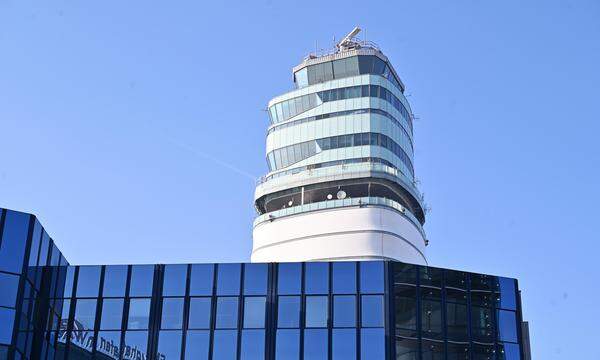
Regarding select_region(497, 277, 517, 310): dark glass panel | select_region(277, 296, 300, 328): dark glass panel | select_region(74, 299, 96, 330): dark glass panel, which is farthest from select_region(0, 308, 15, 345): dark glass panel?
select_region(497, 277, 517, 310): dark glass panel

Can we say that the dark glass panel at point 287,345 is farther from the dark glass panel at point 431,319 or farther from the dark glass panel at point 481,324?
the dark glass panel at point 481,324

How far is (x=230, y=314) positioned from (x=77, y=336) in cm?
907

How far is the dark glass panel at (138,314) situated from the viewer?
52531mm

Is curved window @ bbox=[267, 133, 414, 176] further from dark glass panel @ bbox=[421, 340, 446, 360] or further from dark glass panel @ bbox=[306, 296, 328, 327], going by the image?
dark glass panel @ bbox=[421, 340, 446, 360]

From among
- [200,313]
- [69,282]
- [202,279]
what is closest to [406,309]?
[200,313]

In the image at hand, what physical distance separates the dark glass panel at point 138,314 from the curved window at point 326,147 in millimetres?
50996

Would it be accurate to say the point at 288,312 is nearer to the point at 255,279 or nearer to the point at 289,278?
the point at 289,278

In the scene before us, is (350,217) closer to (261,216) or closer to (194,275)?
(261,216)

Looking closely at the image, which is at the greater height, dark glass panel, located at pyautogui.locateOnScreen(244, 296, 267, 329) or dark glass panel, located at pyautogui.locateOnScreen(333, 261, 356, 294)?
dark glass panel, located at pyautogui.locateOnScreen(333, 261, 356, 294)

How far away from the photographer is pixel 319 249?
97.9m

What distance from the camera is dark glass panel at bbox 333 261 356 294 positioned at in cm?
5253

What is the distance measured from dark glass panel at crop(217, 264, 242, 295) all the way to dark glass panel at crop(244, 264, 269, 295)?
485mm

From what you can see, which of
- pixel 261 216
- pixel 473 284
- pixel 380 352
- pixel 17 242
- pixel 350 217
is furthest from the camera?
pixel 261 216

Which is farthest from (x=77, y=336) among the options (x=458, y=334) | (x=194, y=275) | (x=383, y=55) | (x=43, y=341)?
(x=383, y=55)
